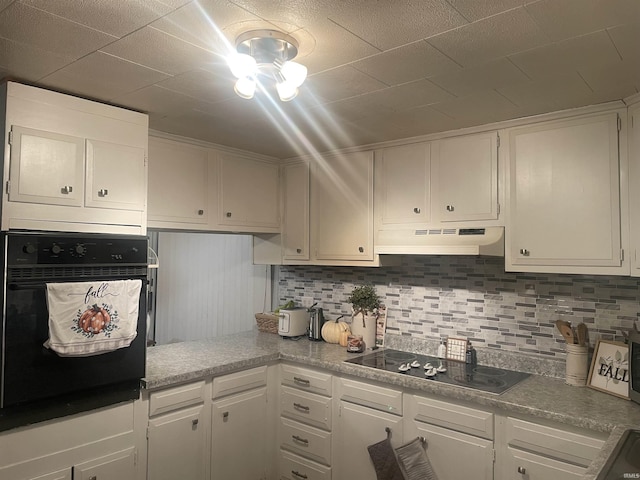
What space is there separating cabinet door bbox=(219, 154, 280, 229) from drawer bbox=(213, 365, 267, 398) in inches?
39.2

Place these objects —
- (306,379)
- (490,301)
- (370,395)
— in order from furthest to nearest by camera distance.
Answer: (306,379) < (490,301) < (370,395)

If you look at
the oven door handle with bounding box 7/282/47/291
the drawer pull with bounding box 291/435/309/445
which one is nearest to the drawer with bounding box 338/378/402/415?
the drawer pull with bounding box 291/435/309/445

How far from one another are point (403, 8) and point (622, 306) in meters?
1.86

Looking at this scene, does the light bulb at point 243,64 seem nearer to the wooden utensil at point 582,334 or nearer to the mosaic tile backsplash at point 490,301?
the mosaic tile backsplash at point 490,301

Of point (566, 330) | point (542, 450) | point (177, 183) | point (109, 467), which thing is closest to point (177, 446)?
point (109, 467)

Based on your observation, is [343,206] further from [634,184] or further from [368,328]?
[634,184]

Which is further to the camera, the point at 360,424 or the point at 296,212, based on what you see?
the point at 296,212

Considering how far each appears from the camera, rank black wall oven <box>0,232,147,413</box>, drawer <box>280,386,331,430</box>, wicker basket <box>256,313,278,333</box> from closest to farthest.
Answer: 1. black wall oven <box>0,232,147,413</box>
2. drawer <box>280,386,331,430</box>
3. wicker basket <box>256,313,278,333</box>

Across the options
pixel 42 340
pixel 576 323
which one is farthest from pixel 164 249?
pixel 576 323

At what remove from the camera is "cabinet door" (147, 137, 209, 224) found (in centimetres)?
271

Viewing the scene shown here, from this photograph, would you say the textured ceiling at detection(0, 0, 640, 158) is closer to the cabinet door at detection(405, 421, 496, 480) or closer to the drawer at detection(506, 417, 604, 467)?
the drawer at detection(506, 417, 604, 467)

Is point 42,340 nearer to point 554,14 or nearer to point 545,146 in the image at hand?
point 554,14

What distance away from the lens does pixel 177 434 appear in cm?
244

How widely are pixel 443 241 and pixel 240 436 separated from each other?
166cm
